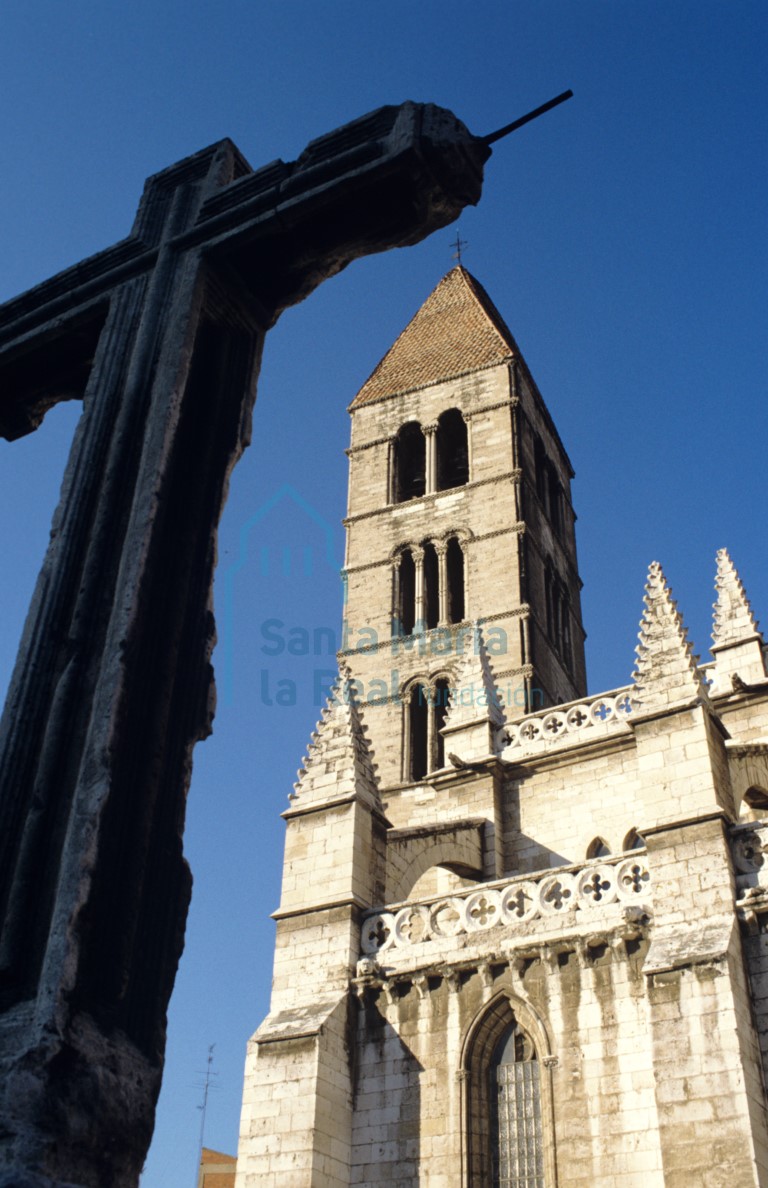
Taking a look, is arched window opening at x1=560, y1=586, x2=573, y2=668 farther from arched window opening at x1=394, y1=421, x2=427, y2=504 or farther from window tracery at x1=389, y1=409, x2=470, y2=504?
arched window opening at x1=394, y1=421, x2=427, y2=504

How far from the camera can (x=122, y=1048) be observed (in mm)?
2926

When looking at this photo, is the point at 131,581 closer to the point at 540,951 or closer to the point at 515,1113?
the point at 540,951

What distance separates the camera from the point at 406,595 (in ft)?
94.4

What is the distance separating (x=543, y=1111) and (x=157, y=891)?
9451 mm

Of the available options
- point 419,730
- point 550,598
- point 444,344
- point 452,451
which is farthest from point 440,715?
point 444,344

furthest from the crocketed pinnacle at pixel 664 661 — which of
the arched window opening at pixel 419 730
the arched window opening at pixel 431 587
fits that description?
the arched window opening at pixel 431 587

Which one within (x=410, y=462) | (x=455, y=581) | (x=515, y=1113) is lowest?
(x=515, y=1113)

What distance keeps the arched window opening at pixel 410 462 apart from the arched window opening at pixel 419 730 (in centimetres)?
698

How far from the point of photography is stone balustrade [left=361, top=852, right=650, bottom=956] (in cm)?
1205

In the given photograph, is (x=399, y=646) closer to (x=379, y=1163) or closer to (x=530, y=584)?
(x=530, y=584)

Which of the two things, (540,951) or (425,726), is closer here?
(540,951)

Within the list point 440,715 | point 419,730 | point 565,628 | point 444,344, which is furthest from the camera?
point 444,344

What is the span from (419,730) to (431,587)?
4.16m

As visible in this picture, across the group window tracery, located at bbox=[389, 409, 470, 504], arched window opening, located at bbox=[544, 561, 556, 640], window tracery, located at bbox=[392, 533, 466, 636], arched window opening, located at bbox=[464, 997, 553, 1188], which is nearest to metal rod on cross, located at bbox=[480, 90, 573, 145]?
arched window opening, located at bbox=[464, 997, 553, 1188]
